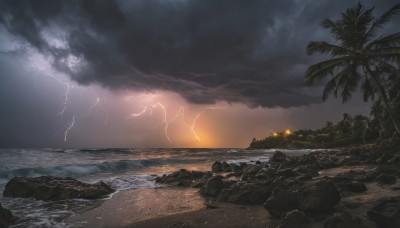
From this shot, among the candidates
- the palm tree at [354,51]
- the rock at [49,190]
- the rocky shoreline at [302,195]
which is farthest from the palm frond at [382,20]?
the rock at [49,190]

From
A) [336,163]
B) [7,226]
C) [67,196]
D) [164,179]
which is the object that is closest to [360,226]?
[7,226]

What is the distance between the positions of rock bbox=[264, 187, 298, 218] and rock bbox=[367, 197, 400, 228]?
57.6 inches

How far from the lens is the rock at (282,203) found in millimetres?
5812

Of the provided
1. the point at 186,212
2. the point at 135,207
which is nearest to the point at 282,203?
the point at 186,212

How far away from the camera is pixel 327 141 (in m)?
92.4

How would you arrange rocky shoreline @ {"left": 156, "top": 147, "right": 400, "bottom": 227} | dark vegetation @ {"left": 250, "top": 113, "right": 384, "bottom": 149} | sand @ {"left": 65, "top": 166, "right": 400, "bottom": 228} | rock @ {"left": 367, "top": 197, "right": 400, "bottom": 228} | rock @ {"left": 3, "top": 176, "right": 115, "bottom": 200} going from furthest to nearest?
1. dark vegetation @ {"left": 250, "top": 113, "right": 384, "bottom": 149}
2. rock @ {"left": 3, "top": 176, "right": 115, "bottom": 200}
3. sand @ {"left": 65, "top": 166, "right": 400, "bottom": 228}
4. rocky shoreline @ {"left": 156, "top": 147, "right": 400, "bottom": 227}
5. rock @ {"left": 367, "top": 197, "right": 400, "bottom": 228}

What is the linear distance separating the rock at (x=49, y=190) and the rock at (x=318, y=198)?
7.37m

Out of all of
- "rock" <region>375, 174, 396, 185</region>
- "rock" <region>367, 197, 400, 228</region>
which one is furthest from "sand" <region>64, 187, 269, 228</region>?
"rock" <region>375, 174, 396, 185</region>

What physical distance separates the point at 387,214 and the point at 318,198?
129 centimetres

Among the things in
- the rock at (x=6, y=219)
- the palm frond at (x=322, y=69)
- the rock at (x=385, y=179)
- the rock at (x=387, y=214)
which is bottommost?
the rock at (x=6, y=219)

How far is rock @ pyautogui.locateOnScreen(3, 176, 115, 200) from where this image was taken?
9906 millimetres

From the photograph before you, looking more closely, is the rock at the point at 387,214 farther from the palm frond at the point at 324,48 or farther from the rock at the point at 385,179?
the palm frond at the point at 324,48

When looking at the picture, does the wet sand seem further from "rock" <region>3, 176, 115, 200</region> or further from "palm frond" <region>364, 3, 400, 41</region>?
"palm frond" <region>364, 3, 400, 41</region>

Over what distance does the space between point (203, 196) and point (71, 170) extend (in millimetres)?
14961
